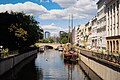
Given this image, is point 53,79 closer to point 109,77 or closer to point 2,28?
point 109,77

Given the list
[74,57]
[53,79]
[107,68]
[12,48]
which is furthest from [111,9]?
[107,68]

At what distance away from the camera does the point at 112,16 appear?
77.2m

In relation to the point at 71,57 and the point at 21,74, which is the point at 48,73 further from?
the point at 71,57

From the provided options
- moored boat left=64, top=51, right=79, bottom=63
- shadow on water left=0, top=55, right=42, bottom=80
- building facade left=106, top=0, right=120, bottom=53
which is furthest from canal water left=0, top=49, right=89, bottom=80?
moored boat left=64, top=51, right=79, bottom=63

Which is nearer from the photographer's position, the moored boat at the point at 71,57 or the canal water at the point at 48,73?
the canal water at the point at 48,73

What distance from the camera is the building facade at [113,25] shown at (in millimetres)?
70938

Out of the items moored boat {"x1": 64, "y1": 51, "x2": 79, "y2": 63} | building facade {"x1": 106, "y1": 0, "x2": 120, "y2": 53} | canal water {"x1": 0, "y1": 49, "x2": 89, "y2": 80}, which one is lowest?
canal water {"x1": 0, "y1": 49, "x2": 89, "y2": 80}

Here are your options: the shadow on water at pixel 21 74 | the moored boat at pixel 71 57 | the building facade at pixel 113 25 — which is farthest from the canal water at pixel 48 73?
the moored boat at pixel 71 57

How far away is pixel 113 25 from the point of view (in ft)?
250

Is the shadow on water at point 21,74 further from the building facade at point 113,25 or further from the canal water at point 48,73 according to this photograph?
the building facade at point 113,25

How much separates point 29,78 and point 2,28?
21.3 metres

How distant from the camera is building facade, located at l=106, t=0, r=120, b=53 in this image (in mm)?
70938

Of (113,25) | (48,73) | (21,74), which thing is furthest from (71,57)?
(21,74)

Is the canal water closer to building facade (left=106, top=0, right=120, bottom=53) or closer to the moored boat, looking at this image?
building facade (left=106, top=0, right=120, bottom=53)
